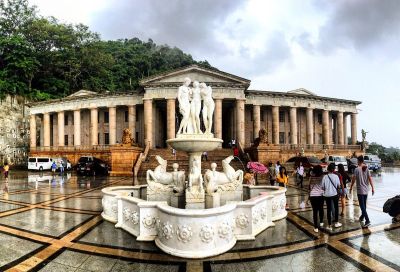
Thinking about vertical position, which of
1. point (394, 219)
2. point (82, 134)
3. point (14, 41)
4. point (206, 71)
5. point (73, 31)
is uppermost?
point (73, 31)

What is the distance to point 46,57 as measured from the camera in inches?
2018

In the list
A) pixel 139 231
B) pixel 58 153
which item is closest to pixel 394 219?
pixel 139 231

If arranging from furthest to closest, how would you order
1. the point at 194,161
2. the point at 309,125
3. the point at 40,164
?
the point at 309,125 < the point at 40,164 < the point at 194,161

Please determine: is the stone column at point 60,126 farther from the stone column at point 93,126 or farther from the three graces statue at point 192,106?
the three graces statue at point 192,106

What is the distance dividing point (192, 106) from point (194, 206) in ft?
10.1

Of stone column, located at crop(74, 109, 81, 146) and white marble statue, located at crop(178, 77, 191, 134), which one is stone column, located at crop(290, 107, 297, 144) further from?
white marble statue, located at crop(178, 77, 191, 134)

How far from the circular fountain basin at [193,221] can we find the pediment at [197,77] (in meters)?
27.5

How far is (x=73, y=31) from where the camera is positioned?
54.1 m

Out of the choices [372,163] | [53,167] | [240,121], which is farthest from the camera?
[240,121]

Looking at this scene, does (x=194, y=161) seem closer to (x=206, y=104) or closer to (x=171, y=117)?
(x=206, y=104)

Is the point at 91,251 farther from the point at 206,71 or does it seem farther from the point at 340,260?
the point at 206,71

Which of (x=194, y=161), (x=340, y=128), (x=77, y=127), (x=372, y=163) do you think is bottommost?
(x=372, y=163)

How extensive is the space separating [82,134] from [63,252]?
41850 millimetres

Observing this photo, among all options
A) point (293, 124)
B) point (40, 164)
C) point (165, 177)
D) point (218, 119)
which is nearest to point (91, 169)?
point (40, 164)
